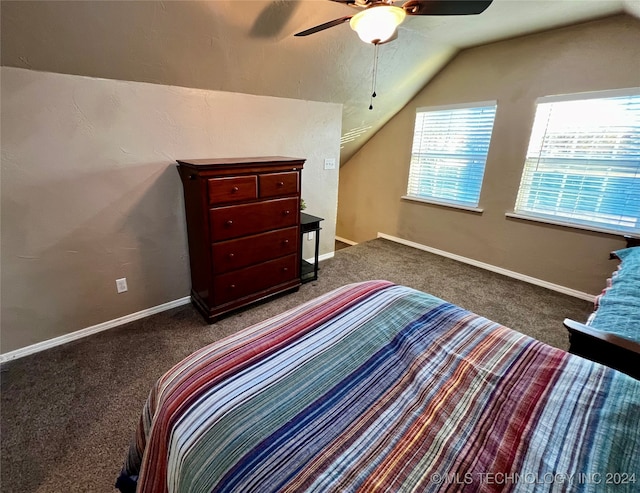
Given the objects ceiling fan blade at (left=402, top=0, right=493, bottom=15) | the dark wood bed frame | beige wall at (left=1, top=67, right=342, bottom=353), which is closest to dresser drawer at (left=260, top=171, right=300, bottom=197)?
beige wall at (left=1, top=67, right=342, bottom=353)

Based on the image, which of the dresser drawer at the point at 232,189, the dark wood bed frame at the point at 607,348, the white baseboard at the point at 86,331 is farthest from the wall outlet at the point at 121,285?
the dark wood bed frame at the point at 607,348

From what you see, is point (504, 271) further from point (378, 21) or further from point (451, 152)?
point (378, 21)

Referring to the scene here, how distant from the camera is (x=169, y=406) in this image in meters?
0.92

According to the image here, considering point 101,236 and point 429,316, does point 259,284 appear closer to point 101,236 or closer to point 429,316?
point 101,236

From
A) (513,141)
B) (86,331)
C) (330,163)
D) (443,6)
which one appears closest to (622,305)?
(443,6)

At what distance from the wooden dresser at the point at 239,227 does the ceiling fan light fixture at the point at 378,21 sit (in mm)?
1183

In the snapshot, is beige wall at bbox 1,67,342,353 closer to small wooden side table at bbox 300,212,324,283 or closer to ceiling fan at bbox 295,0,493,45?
small wooden side table at bbox 300,212,324,283

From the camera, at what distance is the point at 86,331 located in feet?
7.59

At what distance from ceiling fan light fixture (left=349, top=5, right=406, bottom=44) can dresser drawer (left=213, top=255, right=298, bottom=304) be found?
1.84 metres

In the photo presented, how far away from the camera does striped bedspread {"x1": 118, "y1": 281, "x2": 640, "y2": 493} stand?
28.8 inches

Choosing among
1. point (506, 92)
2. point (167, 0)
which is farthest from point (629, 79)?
point (167, 0)

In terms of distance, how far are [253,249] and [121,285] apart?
41.7 inches

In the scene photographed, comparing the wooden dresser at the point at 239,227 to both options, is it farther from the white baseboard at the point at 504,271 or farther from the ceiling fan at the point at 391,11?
the white baseboard at the point at 504,271

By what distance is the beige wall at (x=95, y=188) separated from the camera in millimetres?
1879
